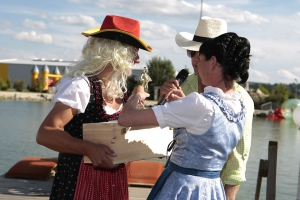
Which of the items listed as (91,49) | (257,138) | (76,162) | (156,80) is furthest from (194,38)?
(156,80)

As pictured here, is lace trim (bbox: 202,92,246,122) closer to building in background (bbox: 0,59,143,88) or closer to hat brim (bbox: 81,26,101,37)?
hat brim (bbox: 81,26,101,37)

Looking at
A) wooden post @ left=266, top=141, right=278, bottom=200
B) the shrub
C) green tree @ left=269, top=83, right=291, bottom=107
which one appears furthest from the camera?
the shrub

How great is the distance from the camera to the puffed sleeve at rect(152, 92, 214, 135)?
A: 2082 mm

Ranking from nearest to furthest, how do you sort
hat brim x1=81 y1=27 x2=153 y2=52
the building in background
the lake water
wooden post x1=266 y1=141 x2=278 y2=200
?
1. hat brim x1=81 y1=27 x2=153 y2=52
2. wooden post x1=266 y1=141 x2=278 y2=200
3. the lake water
4. the building in background

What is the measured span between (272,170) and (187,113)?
14.5 ft

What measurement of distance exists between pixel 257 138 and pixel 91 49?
22.8 meters

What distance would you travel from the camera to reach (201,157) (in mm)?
2193

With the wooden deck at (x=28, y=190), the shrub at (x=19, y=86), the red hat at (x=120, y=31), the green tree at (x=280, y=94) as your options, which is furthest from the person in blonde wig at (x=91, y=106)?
the shrub at (x=19, y=86)

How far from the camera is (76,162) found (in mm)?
2406

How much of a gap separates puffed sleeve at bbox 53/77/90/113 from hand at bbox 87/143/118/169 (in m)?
0.19

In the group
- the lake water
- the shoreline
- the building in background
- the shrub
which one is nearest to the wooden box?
the lake water

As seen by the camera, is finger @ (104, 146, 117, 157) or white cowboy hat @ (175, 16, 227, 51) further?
white cowboy hat @ (175, 16, 227, 51)

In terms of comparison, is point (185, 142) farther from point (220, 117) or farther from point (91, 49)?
point (91, 49)

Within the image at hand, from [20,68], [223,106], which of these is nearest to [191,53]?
[223,106]
